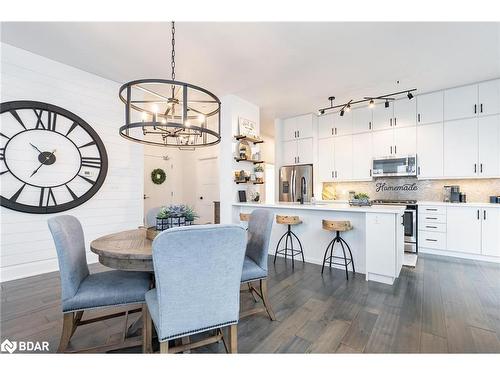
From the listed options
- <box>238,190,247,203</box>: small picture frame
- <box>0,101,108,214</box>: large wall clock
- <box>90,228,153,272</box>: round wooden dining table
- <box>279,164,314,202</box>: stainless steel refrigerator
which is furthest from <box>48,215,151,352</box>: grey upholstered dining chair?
<box>279,164,314,202</box>: stainless steel refrigerator

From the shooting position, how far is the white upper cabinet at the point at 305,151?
17.9 feet

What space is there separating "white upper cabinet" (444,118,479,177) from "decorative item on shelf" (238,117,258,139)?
3529mm

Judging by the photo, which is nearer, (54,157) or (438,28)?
(438,28)

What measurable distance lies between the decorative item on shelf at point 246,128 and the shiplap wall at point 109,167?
1.92 meters

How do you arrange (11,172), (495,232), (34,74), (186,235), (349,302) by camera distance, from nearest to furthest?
(186,235) → (349,302) → (11,172) → (34,74) → (495,232)

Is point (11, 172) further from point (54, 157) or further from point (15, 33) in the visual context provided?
point (15, 33)

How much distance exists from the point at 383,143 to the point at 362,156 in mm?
467

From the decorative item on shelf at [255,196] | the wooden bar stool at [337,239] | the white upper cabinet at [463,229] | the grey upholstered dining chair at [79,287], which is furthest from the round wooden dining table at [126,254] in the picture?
the white upper cabinet at [463,229]

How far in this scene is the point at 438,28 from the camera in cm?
252

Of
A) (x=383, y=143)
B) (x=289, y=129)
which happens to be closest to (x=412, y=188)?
(x=383, y=143)

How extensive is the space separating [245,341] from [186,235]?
1123mm

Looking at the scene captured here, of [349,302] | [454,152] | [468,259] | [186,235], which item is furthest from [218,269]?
[454,152]

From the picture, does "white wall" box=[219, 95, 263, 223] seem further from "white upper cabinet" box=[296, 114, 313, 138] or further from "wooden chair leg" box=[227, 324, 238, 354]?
"wooden chair leg" box=[227, 324, 238, 354]

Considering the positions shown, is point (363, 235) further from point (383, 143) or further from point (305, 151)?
point (305, 151)
